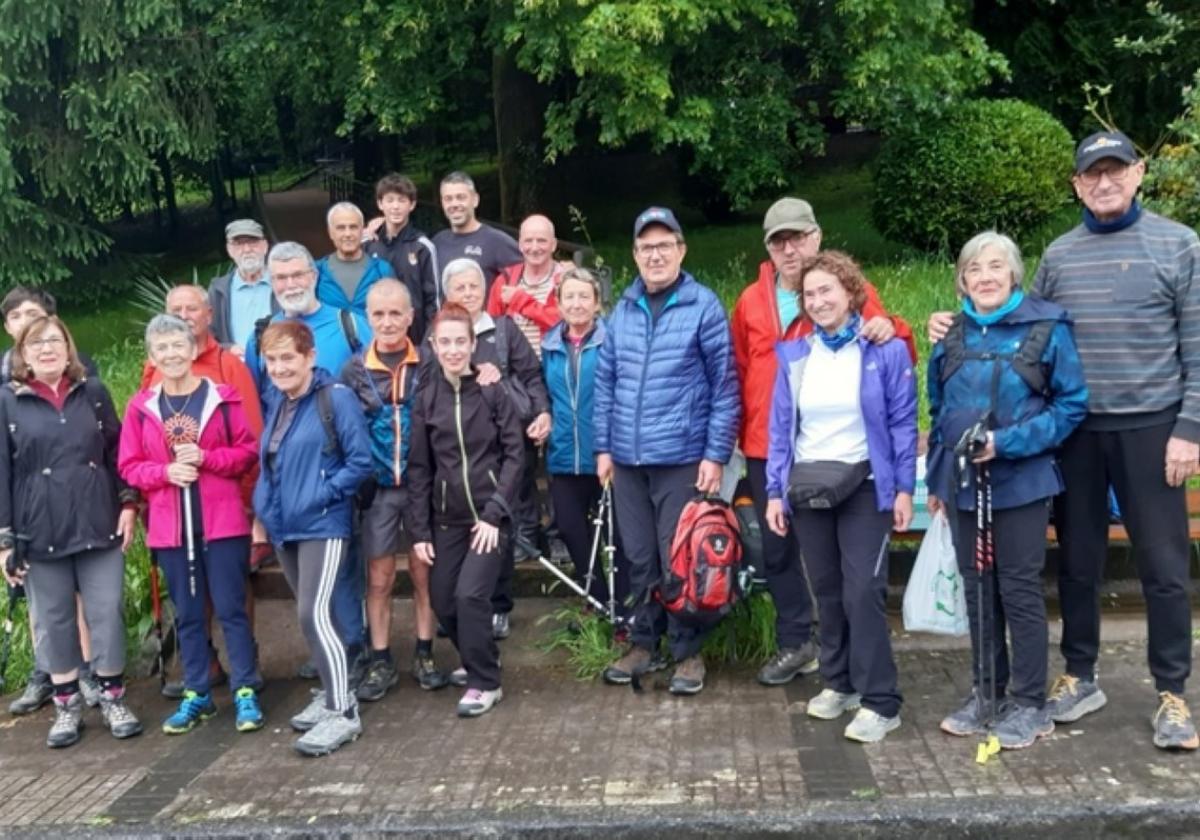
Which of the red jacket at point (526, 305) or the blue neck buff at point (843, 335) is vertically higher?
the red jacket at point (526, 305)

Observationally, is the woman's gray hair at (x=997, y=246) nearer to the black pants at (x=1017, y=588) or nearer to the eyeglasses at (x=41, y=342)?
the black pants at (x=1017, y=588)

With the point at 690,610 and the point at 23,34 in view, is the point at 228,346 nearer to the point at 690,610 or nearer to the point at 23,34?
the point at 690,610

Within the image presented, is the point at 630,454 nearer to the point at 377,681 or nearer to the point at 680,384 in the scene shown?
the point at 680,384

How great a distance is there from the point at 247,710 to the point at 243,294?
2.28m

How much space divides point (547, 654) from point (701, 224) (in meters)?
13.5

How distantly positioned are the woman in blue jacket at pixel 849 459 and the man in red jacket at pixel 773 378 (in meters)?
0.29

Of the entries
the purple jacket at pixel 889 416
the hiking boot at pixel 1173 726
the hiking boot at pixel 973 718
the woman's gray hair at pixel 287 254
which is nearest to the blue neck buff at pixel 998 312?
the purple jacket at pixel 889 416

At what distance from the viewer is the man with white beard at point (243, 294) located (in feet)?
22.4

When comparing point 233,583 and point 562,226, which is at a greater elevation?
point 562,226

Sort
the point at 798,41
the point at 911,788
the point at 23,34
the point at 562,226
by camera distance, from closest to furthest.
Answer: the point at 911,788
the point at 23,34
the point at 798,41
the point at 562,226

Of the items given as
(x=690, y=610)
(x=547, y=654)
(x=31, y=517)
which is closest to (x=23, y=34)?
(x=31, y=517)

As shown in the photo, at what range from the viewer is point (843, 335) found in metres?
5.24

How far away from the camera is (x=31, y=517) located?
579 cm

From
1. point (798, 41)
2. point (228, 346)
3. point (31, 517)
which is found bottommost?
point (31, 517)
